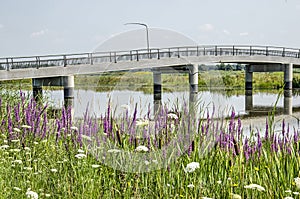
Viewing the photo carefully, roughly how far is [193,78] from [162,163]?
4.04ft

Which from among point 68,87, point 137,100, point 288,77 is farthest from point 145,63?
point 288,77

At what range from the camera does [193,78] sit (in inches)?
209

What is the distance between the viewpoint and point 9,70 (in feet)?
79.6

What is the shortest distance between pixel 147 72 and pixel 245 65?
43.7 metres

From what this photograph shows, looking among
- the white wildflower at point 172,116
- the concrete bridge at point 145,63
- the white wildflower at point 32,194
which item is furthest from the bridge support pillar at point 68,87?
the white wildflower at point 32,194

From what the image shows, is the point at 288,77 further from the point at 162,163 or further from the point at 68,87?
the point at 162,163

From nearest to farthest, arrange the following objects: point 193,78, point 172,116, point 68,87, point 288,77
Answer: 1. point 172,116
2. point 193,78
3. point 68,87
4. point 288,77

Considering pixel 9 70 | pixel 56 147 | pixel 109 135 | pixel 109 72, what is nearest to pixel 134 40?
pixel 109 72

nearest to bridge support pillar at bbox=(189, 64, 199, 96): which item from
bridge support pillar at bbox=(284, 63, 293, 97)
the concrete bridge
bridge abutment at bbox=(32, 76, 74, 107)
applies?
the concrete bridge

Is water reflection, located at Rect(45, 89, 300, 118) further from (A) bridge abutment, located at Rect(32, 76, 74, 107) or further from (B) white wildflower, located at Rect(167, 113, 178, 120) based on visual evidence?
(A) bridge abutment, located at Rect(32, 76, 74, 107)

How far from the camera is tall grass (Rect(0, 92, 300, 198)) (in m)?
4.00

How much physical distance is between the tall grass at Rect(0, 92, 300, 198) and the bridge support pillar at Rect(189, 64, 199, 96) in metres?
0.37

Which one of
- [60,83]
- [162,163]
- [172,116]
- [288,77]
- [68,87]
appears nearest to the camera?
[162,163]

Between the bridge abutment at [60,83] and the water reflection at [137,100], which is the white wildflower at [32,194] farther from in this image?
the bridge abutment at [60,83]
